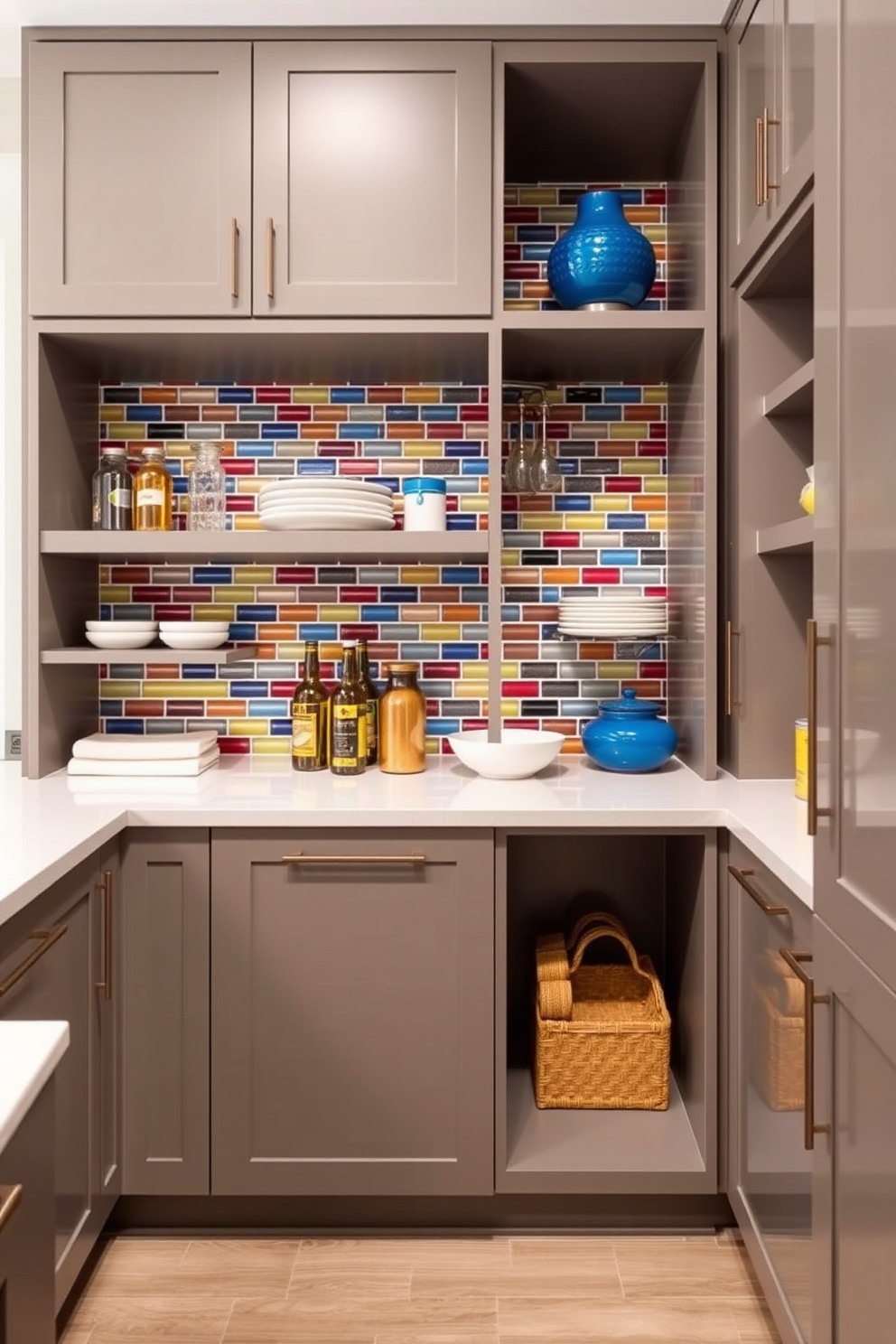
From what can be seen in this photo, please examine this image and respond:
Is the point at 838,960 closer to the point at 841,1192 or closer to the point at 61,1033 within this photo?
the point at 841,1192

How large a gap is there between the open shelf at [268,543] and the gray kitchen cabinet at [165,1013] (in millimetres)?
636

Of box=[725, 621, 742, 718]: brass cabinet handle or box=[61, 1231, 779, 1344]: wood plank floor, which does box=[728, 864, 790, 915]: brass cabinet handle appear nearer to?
box=[725, 621, 742, 718]: brass cabinet handle

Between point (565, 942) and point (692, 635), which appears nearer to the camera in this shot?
point (692, 635)

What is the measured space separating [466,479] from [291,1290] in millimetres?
1818

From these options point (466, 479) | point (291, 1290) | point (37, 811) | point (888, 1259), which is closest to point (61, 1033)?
point (888, 1259)

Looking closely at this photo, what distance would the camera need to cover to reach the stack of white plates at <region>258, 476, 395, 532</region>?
226cm

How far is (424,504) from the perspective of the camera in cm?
238

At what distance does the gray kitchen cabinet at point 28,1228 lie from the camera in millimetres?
663

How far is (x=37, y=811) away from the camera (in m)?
1.97

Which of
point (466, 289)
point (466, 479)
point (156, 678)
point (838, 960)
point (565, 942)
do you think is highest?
point (466, 289)

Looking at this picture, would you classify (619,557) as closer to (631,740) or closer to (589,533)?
(589,533)

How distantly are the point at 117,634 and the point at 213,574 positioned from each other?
0.36m

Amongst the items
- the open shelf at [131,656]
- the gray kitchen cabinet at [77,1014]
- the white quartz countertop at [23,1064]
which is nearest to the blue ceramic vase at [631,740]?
the open shelf at [131,656]

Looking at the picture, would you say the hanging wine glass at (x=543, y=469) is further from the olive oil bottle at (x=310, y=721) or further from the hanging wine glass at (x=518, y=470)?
the olive oil bottle at (x=310, y=721)
